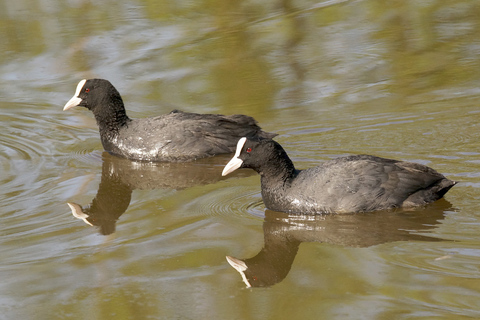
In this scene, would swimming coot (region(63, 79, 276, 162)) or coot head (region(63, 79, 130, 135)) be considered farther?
coot head (region(63, 79, 130, 135))

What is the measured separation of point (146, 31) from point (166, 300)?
9.38m

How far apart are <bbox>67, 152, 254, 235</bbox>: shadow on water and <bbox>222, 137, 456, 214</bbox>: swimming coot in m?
1.20

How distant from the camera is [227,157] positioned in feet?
29.3

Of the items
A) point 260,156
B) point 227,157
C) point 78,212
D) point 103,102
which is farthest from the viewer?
point 103,102

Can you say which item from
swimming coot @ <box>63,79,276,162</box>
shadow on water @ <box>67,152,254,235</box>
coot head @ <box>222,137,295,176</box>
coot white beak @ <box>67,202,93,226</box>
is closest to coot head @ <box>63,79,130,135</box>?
swimming coot @ <box>63,79,276,162</box>

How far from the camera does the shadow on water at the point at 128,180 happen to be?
23.9 ft

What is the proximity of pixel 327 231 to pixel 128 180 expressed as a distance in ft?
8.74

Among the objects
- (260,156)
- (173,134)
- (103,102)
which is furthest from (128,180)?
(260,156)

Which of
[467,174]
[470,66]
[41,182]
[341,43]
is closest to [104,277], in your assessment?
[41,182]

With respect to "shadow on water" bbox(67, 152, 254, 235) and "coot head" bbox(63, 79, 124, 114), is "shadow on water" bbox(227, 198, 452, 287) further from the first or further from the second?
"coot head" bbox(63, 79, 124, 114)

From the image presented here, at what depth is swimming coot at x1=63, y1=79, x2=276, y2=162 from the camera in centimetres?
893

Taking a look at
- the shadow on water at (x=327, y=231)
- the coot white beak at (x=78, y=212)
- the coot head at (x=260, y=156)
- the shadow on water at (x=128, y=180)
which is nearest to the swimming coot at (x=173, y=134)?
the shadow on water at (x=128, y=180)

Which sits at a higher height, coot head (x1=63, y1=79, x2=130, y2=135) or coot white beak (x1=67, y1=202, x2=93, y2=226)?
coot head (x1=63, y1=79, x2=130, y2=135)

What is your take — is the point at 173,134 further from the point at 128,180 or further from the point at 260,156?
the point at 260,156
